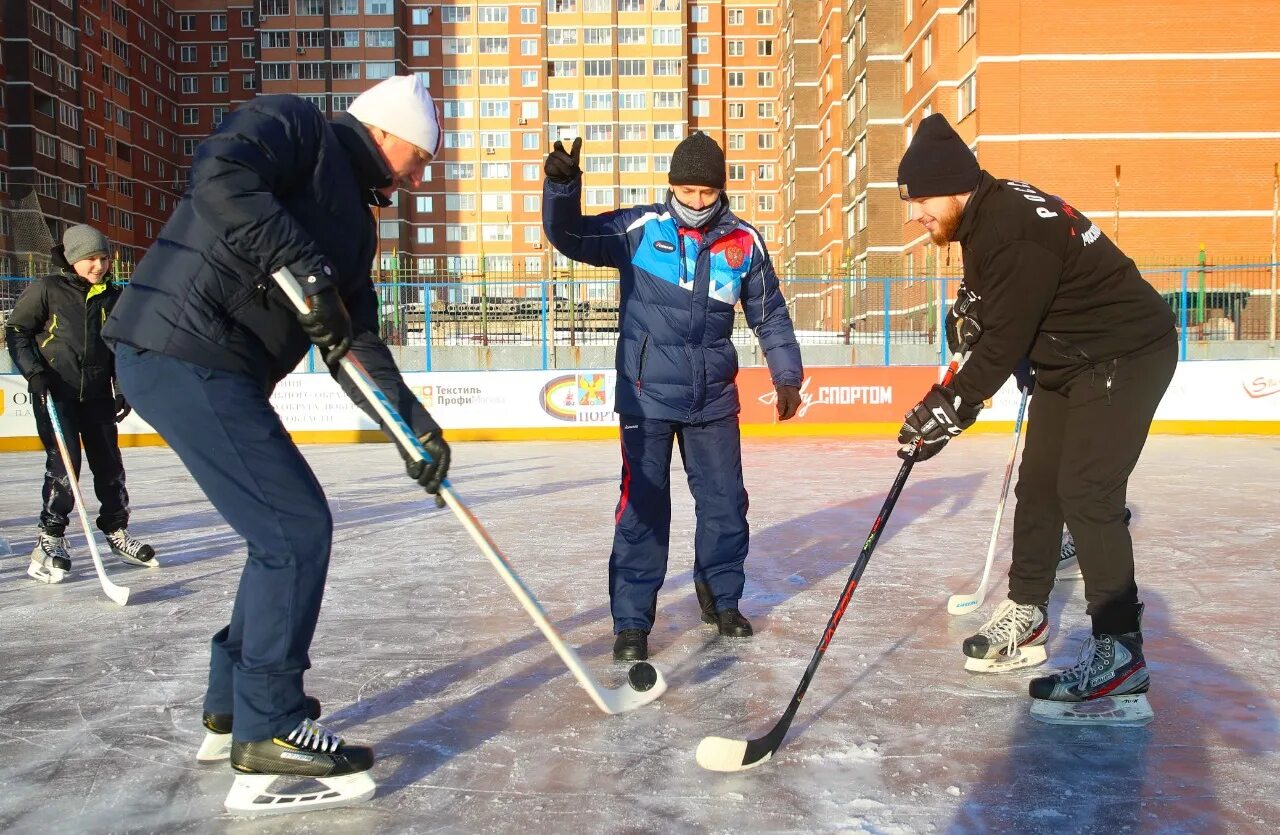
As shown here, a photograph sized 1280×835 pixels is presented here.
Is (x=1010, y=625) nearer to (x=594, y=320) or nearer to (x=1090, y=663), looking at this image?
(x=1090, y=663)

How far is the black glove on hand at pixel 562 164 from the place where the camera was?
3.90 m

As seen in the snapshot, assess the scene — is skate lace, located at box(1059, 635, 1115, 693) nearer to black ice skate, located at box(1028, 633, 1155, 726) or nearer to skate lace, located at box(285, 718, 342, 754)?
black ice skate, located at box(1028, 633, 1155, 726)

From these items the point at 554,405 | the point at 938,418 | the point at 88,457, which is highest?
the point at 938,418

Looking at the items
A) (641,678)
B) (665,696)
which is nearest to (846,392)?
(665,696)

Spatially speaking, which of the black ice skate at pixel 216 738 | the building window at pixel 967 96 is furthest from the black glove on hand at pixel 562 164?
the building window at pixel 967 96

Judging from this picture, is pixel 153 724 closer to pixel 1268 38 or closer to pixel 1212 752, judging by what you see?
pixel 1212 752

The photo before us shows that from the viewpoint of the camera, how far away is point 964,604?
481 centimetres

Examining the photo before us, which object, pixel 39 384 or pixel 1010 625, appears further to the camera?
pixel 39 384

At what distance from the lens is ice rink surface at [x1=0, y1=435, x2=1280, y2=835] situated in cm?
→ 273

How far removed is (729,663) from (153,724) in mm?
1921

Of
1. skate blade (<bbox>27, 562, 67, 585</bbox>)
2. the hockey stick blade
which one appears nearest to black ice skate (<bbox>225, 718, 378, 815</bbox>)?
the hockey stick blade

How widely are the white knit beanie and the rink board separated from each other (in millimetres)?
13152

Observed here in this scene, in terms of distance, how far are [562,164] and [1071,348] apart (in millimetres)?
1807

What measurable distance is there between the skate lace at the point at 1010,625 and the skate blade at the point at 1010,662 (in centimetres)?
3
